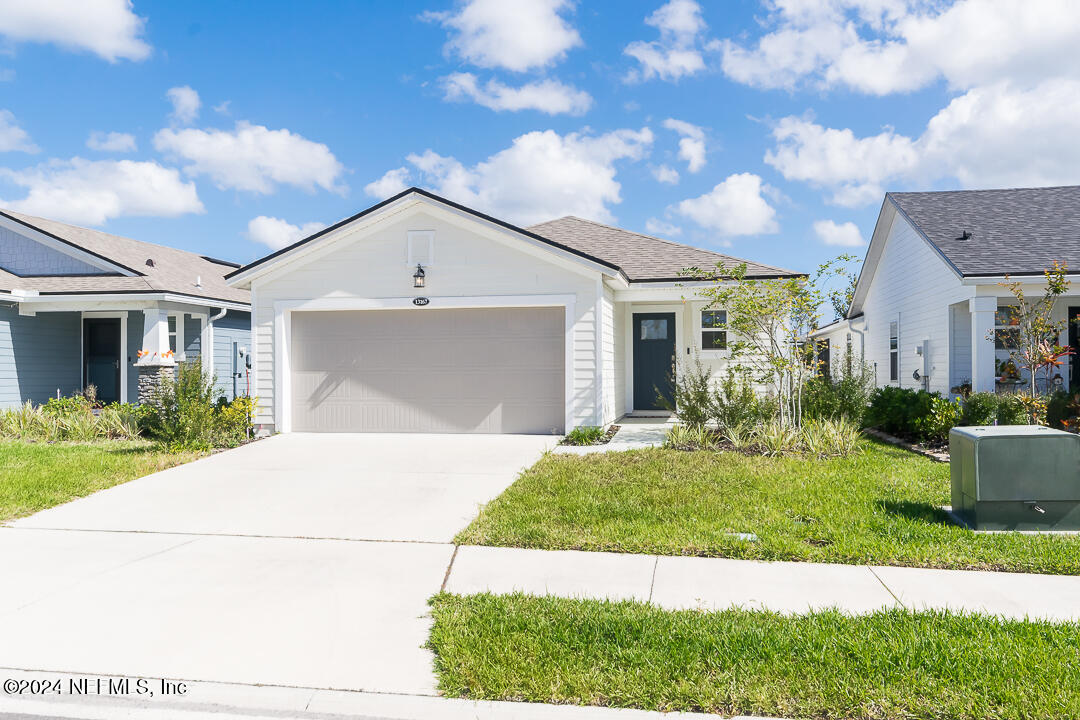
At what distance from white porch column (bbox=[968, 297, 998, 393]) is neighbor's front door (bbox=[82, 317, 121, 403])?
18371 millimetres

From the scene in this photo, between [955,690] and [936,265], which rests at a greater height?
[936,265]

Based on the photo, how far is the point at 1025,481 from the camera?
6.04 m

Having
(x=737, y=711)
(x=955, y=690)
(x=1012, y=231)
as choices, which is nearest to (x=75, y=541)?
(x=737, y=711)

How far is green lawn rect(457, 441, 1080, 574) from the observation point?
5445 millimetres

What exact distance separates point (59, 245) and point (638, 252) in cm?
1350

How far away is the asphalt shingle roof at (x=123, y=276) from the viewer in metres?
15.4

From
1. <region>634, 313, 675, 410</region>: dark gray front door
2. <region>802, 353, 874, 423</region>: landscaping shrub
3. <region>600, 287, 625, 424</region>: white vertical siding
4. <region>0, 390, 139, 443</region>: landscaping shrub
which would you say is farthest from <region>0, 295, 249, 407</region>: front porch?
<region>802, 353, 874, 423</region>: landscaping shrub

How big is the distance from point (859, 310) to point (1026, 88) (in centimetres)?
721

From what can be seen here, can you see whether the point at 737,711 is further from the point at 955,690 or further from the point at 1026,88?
the point at 1026,88

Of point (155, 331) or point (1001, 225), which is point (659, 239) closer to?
point (1001, 225)

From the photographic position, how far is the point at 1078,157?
23094 millimetres

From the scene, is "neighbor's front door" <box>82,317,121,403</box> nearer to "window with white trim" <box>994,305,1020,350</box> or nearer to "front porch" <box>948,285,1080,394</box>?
"front porch" <box>948,285,1080,394</box>

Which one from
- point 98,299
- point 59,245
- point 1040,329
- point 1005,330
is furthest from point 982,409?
point 59,245

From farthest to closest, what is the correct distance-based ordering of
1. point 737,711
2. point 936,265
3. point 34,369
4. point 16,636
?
1. point 34,369
2. point 936,265
3. point 16,636
4. point 737,711
